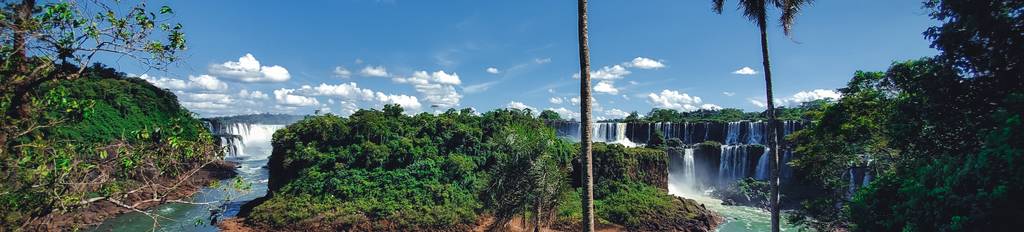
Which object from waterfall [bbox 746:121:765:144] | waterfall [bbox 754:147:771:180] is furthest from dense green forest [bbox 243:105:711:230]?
waterfall [bbox 746:121:765:144]

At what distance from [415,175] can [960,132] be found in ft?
88.2

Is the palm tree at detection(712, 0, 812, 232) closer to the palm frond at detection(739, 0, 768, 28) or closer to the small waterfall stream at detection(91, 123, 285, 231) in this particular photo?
the palm frond at detection(739, 0, 768, 28)

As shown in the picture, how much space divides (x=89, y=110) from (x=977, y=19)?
478 inches

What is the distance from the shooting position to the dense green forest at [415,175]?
86.7ft

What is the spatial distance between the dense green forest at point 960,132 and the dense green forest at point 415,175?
14621 millimetres

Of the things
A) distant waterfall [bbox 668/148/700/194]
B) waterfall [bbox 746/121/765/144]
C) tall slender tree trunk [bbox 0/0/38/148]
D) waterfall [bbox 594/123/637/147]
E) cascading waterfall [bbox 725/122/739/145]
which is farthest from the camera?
waterfall [bbox 594/123/637/147]

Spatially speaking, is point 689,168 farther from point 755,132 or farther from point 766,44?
point 766,44

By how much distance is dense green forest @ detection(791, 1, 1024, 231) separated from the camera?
566 centimetres

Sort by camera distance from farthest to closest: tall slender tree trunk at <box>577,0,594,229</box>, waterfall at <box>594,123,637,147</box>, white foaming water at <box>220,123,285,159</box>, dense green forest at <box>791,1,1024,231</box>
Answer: white foaming water at <box>220,123,285,159</box>, waterfall at <box>594,123,637,147</box>, tall slender tree trunk at <box>577,0,594,229</box>, dense green forest at <box>791,1,1024,231</box>

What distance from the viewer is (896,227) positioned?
769 cm

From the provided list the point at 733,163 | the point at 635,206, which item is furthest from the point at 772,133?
the point at 733,163

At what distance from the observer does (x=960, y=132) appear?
27.3 feet

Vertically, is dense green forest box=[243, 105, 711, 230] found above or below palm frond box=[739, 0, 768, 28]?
below

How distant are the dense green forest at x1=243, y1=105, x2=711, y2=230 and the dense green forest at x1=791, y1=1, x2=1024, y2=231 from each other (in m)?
14.6
